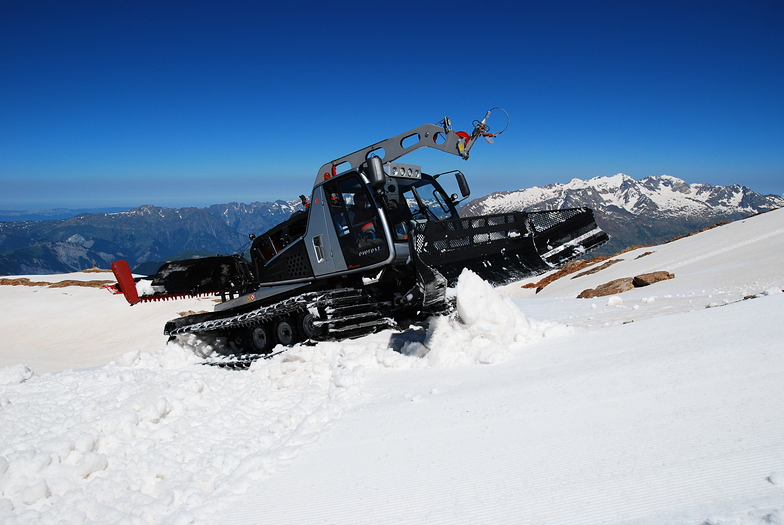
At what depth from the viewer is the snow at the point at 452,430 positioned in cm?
217

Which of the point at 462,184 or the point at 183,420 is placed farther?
the point at 462,184

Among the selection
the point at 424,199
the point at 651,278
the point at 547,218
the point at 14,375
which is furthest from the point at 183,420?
the point at 651,278

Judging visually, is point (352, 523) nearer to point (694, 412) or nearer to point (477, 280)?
point (694, 412)

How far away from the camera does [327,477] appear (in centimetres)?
286

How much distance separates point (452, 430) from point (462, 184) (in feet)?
16.8

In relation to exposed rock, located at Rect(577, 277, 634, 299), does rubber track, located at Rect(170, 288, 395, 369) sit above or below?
above

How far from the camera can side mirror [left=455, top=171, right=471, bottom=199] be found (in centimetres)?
751

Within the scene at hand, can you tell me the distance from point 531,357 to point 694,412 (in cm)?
185

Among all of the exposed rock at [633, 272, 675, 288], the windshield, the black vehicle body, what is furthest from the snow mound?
the exposed rock at [633, 272, 675, 288]

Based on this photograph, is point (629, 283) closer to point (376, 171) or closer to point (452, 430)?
point (376, 171)

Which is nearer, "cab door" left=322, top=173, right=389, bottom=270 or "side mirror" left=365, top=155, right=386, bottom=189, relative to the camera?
"side mirror" left=365, top=155, right=386, bottom=189

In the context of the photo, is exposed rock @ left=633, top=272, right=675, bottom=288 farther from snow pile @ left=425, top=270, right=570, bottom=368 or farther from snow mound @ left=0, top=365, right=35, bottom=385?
snow mound @ left=0, top=365, right=35, bottom=385

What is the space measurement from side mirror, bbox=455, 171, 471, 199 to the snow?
279 cm

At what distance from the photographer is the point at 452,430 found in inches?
124
